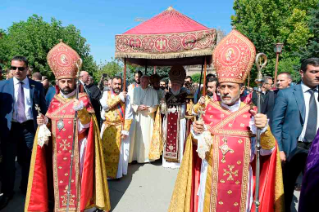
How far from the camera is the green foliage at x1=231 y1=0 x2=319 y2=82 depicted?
19.6 m

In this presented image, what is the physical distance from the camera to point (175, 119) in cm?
609

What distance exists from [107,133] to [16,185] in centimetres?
201

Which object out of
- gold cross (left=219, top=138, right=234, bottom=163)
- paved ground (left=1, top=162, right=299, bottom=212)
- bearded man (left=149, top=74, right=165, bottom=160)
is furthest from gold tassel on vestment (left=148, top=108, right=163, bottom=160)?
gold cross (left=219, top=138, right=234, bottom=163)

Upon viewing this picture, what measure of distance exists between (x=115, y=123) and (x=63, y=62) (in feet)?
6.71

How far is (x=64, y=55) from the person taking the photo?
10.9ft

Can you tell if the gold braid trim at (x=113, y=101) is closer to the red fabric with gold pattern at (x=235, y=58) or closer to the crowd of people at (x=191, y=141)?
the crowd of people at (x=191, y=141)

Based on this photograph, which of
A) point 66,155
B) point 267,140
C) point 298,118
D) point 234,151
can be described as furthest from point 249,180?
point 66,155

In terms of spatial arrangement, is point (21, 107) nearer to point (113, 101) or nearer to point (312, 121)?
point (113, 101)

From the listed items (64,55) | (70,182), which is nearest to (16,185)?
(70,182)

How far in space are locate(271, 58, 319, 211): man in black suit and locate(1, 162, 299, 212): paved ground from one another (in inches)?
59.7

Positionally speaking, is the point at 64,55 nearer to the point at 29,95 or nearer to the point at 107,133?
the point at 29,95

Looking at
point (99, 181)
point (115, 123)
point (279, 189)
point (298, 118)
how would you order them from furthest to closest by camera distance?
1. point (115, 123)
2. point (99, 181)
3. point (298, 118)
4. point (279, 189)

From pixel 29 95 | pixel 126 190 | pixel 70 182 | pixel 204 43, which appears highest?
pixel 204 43

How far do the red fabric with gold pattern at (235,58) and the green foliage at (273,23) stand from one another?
17.2 meters
